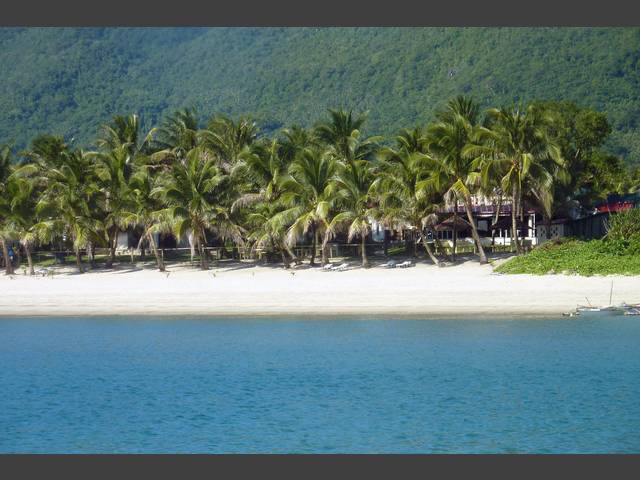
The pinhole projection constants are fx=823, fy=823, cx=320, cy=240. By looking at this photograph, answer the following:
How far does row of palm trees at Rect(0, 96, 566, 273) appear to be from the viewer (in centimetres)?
3384

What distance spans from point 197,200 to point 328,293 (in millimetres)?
10314

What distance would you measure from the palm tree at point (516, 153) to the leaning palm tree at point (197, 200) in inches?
448

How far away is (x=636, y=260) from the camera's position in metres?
28.2

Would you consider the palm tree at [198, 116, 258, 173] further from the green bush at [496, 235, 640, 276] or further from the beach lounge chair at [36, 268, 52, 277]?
the green bush at [496, 235, 640, 276]

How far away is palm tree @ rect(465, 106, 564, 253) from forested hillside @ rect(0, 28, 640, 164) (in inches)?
1796

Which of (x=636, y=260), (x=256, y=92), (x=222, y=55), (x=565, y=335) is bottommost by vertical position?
(x=565, y=335)

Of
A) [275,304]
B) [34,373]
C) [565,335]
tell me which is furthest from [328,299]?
[34,373]

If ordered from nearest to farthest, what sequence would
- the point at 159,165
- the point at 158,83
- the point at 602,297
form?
1. the point at 602,297
2. the point at 159,165
3. the point at 158,83

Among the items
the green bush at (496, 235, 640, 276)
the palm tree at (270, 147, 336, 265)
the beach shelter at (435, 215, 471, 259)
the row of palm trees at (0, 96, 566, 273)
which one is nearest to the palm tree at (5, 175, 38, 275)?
the row of palm trees at (0, 96, 566, 273)

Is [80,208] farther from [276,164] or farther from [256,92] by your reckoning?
[256,92]

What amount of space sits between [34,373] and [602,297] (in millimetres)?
16760

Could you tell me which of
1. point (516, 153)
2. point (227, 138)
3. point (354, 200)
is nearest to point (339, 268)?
point (354, 200)

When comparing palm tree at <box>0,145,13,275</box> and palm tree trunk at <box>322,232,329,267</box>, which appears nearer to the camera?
palm tree trunk at <box>322,232,329,267</box>

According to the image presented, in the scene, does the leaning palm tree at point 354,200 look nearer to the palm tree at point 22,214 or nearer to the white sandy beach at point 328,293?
the white sandy beach at point 328,293
